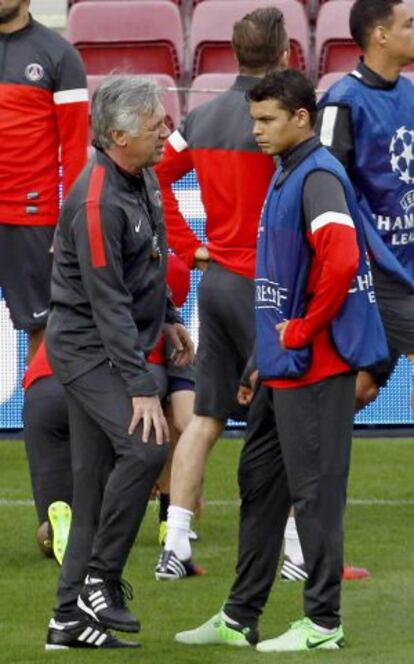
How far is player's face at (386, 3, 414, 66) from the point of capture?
24.7ft

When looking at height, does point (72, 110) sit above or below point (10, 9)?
below

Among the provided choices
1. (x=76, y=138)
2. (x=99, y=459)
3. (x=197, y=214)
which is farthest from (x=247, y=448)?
(x=197, y=214)

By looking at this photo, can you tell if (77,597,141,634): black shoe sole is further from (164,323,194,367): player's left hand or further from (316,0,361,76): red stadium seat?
(316,0,361,76): red stadium seat

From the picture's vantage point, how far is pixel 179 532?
24.8 feet

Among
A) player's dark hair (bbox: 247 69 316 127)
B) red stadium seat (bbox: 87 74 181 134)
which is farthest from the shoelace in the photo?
red stadium seat (bbox: 87 74 181 134)

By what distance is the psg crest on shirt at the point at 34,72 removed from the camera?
29.2 ft

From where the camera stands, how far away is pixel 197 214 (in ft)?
34.3

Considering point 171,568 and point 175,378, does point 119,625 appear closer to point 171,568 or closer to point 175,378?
point 171,568

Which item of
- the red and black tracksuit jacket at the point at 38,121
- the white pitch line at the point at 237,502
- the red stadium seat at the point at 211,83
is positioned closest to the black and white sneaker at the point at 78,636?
the white pitch line at the point at 237,502

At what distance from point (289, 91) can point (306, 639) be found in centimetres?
158

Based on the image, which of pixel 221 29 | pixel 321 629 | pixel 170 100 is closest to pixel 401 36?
pixel 321 629

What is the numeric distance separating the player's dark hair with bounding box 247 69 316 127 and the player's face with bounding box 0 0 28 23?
305 cm

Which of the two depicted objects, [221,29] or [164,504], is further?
[221,29]

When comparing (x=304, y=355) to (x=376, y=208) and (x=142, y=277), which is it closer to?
(x=142, y=277)
